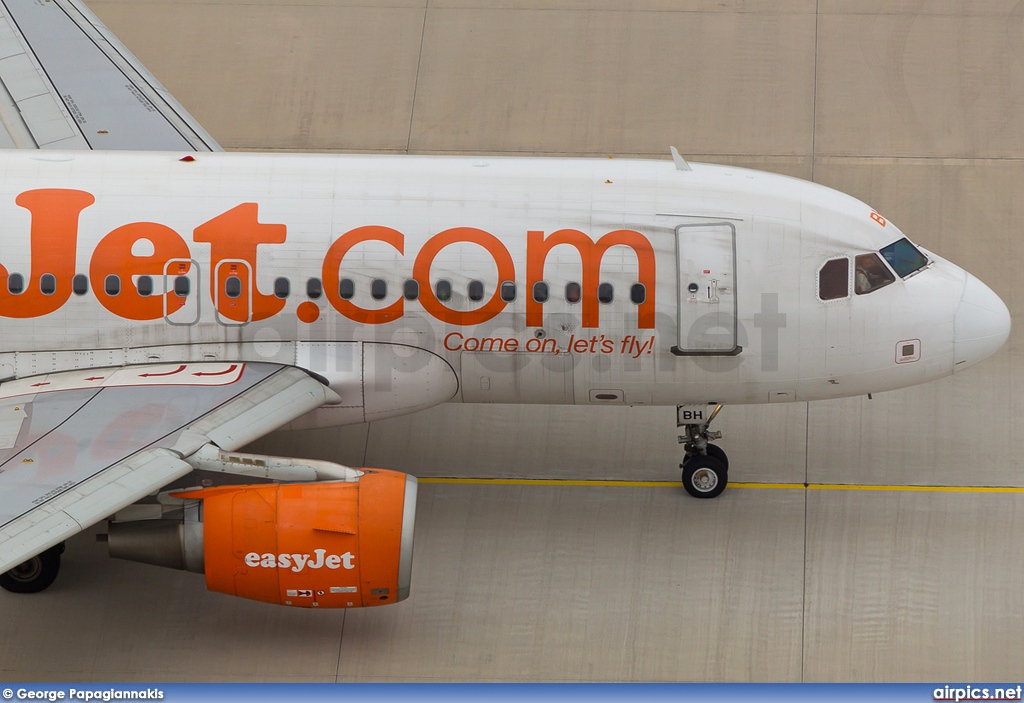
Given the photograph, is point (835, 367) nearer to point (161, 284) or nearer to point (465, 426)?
point (465, 426)

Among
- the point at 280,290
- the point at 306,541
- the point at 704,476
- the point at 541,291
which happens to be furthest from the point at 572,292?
the point at 306,541

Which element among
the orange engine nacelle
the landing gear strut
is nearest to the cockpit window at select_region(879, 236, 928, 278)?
the landing gear strut

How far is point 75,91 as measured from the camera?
19.5 m

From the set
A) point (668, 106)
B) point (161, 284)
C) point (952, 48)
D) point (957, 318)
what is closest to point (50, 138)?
point (161, 284)

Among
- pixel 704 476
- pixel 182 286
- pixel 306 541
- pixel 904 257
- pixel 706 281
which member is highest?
pixel 904 257

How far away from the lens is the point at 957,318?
16281 mm

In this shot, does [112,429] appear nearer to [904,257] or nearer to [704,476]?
[704,476]

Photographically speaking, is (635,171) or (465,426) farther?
(465,426)

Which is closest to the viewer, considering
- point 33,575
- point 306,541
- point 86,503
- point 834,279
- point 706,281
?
point 86,503

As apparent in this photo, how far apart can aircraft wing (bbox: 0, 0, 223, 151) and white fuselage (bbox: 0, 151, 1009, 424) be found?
2.60 meters

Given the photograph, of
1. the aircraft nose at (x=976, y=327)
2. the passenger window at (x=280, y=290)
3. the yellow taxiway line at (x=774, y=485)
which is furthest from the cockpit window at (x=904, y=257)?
the passenger window at (x=280, y=290)

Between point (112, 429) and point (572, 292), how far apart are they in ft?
18.0

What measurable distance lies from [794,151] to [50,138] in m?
12.1

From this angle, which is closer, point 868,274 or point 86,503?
point 86,503
